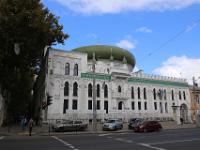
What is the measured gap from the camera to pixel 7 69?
32.0 m

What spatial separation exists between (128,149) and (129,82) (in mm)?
37850

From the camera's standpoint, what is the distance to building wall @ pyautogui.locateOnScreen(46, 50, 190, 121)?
140 ft

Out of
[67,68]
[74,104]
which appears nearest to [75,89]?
[74,104]

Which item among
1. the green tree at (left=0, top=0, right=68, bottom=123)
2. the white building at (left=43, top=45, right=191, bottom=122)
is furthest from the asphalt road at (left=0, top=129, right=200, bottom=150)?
the white building at (left=43, top=45, right=191, bottom=122)

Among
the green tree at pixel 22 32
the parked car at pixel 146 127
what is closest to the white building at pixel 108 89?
the green tree at pixel 22 32

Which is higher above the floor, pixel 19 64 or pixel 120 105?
pixel 19 64

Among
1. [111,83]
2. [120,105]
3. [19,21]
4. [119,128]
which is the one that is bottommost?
[119,128]

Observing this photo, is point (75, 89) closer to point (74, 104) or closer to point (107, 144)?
point (74, 104)

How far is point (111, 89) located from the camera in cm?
4809

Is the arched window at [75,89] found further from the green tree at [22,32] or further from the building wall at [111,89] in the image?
the green tree at [22,32]

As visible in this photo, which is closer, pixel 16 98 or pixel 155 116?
pixel 16 98

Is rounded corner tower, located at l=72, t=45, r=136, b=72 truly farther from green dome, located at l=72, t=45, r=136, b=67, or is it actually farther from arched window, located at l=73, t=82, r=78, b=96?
arched window, located at l=73, t=82, r=78, b=96

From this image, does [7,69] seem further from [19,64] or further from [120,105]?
[120,105]

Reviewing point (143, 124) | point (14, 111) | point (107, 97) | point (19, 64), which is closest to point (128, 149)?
point (143, 124)
